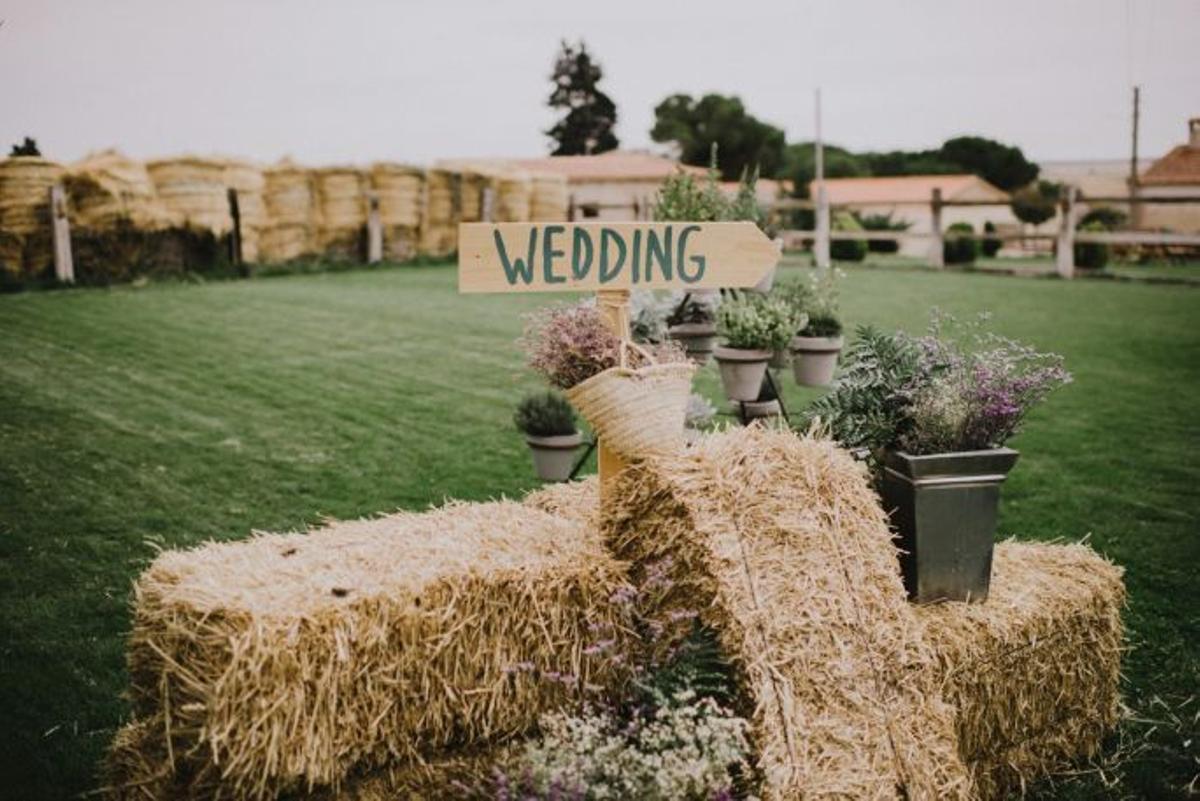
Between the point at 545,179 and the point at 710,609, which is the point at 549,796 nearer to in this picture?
the point at 710,609

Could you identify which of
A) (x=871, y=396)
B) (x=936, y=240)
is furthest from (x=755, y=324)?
(x=936, y=240)

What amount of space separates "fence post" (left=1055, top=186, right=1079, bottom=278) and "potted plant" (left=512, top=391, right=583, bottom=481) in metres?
15.9

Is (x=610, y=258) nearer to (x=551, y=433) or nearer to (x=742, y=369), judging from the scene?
(x=742, y=369)

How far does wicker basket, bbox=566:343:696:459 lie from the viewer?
3182mm

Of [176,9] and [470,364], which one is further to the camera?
[470,364]

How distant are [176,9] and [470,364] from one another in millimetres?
4165

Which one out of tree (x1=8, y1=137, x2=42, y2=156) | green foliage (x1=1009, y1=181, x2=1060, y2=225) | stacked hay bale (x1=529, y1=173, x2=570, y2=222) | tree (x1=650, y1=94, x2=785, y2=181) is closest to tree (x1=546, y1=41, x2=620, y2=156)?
tree (x1=650, y1=94, x2=785, y2=181)

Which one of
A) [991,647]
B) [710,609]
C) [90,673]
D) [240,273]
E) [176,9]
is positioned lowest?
→ [90,673]

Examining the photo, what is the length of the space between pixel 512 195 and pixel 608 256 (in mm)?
21114

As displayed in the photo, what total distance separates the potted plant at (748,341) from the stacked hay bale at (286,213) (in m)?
15.7

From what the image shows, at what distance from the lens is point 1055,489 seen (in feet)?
20.2

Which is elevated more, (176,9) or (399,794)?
(176,9)

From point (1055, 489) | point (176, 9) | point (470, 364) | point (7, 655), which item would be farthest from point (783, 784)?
point (470, 364)

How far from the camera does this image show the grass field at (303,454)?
3.78 metres
